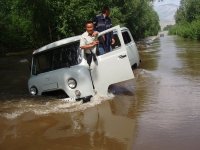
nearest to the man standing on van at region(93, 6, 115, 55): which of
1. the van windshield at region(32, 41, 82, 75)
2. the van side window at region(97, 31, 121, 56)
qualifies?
the van side window at region(97, 31, 121, 56)

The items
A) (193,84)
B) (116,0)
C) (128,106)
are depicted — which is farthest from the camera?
(116,0)

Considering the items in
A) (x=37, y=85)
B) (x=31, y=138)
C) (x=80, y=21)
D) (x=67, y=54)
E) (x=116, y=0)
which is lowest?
(x=31, y=138)

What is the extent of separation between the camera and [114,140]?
256 inches

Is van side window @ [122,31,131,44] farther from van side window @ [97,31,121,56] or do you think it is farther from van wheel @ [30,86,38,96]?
van wheel @ [30,86,38,96]

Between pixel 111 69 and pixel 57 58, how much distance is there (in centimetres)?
159

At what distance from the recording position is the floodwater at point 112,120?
6.42m

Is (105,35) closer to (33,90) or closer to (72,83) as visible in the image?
(72,83)

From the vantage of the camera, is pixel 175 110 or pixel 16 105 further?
pixel 16 105

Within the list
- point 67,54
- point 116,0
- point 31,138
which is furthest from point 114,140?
point 116,0

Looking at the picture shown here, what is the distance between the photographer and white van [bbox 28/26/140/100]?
9234mm

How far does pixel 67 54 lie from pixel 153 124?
11.5 ft

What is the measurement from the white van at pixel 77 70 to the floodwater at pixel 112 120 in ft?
1.08

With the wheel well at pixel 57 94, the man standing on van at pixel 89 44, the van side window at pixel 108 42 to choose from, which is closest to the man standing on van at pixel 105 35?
the van side window at pixel 108 42

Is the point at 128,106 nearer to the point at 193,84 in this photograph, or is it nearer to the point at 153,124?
the point at 153,124
